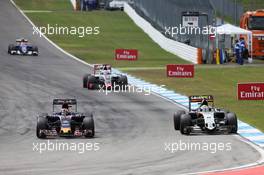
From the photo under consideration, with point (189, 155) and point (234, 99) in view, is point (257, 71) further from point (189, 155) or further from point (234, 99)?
point (189, 155)

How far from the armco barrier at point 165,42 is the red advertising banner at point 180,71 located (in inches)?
459

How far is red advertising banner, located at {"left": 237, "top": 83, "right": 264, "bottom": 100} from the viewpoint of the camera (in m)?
30.4

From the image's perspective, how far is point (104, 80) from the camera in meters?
36.4

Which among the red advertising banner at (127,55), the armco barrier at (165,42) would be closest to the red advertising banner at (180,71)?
the armco barrier at (165,42)

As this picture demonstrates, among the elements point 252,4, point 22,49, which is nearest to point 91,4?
point 252,4

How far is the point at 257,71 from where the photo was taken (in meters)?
47.9

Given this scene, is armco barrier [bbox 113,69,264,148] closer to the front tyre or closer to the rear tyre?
the front tyre

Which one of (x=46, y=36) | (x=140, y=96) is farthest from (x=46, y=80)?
(x=46, y=36)

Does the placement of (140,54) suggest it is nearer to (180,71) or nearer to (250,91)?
(180,71)

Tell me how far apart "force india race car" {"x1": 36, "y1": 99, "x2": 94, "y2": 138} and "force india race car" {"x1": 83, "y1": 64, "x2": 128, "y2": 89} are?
1243cm

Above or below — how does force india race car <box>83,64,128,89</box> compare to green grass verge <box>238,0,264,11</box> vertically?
below

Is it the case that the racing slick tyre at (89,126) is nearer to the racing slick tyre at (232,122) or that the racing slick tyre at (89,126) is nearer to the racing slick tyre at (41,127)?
the racing slick tyre at (41,127)

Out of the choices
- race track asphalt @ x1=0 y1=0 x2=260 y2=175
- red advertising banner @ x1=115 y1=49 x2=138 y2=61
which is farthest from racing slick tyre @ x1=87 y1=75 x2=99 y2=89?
red advertising banner @ x1=115 y1=49 x2=138 y2=61

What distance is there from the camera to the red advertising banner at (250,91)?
30.4 meters
